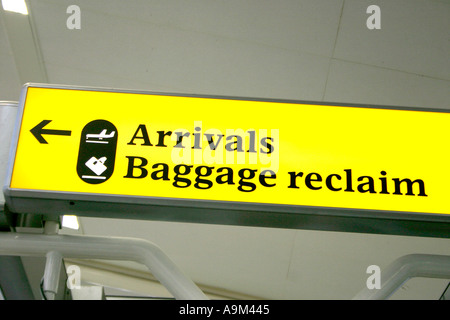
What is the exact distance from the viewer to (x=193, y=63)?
282cm

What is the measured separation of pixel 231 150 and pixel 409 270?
56 cm

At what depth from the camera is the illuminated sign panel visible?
1.31 meters

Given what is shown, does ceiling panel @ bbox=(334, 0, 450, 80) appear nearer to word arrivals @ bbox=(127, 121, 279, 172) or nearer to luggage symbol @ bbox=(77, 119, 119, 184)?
word arrivals @ bbox=(127, 121, 279, 172)

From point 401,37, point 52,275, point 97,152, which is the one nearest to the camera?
point 52,275

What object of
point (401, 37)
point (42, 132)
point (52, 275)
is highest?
point (401, 37)

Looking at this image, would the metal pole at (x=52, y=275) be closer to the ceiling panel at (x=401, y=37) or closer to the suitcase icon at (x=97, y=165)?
the suitcase icon at (x=97, y=165)

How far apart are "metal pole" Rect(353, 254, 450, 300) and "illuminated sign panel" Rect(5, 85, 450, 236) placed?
0.12m

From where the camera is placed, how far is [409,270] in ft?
4.29

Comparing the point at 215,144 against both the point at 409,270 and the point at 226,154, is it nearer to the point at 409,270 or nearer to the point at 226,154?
the point at 226,154

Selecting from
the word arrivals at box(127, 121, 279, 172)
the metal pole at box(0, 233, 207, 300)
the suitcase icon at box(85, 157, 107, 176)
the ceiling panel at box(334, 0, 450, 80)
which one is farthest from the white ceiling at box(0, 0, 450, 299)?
the metal pole at box(0, 233, 207, 300)

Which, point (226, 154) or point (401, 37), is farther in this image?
point (401, 37)

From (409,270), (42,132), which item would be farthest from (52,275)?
(409,270)

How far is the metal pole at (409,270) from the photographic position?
49.5 inches
